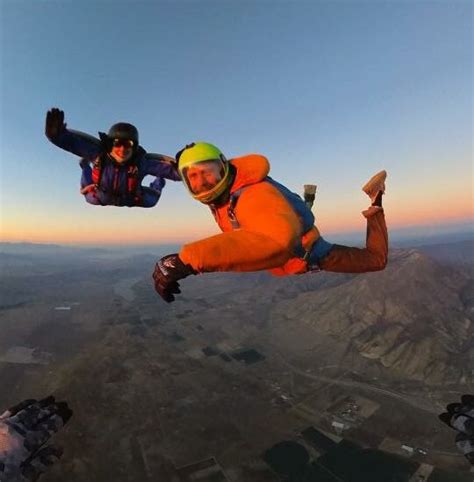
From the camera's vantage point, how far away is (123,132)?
7.63m

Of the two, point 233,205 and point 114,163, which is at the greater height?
point 114,163

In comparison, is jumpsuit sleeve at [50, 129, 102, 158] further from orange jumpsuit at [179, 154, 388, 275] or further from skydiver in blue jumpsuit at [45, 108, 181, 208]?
orange jumpsuit at [179, 154, 388, 275]

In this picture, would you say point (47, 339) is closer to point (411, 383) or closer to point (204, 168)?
point (411, 383)

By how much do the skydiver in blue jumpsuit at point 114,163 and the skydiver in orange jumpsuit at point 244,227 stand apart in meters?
3.12

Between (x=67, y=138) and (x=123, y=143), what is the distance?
1.09 metres

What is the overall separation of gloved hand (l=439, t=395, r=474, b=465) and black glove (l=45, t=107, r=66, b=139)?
9403mm

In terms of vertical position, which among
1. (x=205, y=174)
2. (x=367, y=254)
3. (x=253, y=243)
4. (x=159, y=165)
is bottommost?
(x=367, y=254)

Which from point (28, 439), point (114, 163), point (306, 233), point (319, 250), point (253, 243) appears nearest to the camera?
point (253, 243)

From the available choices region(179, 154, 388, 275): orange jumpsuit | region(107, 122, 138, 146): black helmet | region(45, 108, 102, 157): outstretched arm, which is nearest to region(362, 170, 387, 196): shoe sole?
region(179, 154, 388, 275): orange jumpsuit

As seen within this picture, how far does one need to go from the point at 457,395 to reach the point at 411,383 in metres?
11.7

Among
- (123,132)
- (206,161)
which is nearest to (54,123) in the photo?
(123,132)

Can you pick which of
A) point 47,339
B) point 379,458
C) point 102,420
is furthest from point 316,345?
point 47,339

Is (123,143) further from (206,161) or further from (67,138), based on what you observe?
(206,161)

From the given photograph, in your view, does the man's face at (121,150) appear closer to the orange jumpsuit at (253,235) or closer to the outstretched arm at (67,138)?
the outstretched arm at (67,138)
